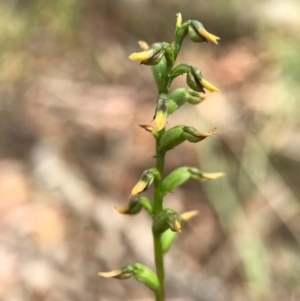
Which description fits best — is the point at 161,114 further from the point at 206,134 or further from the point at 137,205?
the point at 137,205

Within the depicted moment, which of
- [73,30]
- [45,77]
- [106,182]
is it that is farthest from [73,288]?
[73,30]

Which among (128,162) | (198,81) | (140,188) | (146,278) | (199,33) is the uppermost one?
(128,162)

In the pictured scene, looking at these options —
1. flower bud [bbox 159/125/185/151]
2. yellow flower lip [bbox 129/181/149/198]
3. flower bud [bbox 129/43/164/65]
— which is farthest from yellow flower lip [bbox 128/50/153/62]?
yellow flower lip [bbox 129/181/149/198]

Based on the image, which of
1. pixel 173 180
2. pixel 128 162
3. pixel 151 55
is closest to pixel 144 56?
pixel 151 55

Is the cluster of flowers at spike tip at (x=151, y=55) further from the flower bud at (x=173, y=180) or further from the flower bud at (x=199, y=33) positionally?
the flower bud at (x=173, y=180)

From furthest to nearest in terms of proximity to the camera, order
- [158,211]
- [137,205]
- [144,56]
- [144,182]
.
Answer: [137,205] → [158,211] → [144,182] → [144,56]

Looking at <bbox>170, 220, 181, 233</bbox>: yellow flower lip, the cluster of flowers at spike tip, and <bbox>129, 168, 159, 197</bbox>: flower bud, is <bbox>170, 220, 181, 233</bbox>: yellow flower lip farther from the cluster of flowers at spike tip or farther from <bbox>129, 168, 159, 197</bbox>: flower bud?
the cluster of flowers at spike tip

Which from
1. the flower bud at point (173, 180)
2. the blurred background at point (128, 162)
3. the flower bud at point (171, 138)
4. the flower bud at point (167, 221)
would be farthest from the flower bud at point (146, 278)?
the blurred background at point (128, 162)
